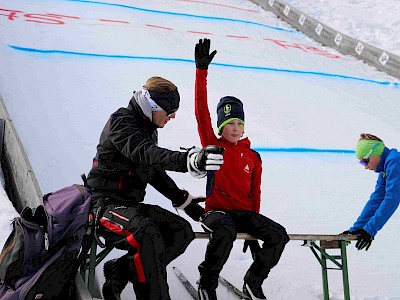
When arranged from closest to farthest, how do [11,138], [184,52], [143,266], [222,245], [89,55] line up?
[143,266] < [222,245] < [11,138] < [89,55] < [184,52]

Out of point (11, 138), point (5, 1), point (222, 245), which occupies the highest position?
point (222, 245)

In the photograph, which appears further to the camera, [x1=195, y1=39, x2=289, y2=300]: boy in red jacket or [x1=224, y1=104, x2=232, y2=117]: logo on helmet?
[x1=224, y1=104, x2=232, y2=117]: logo on helmet

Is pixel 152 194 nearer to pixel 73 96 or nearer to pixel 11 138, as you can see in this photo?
pixel 11 138

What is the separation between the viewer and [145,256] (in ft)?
8.98

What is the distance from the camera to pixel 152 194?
496 centimetres

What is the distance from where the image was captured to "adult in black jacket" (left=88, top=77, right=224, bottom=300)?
2736mm

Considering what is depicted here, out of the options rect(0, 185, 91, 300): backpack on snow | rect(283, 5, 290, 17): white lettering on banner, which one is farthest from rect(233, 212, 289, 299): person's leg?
rect(283, 5, 290, 17): white lettering on banner

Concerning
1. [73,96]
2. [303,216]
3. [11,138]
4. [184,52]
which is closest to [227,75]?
[184,52]

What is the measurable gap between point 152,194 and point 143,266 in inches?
88.0

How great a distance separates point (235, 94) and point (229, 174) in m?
4.45

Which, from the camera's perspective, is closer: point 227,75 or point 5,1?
point 227,75

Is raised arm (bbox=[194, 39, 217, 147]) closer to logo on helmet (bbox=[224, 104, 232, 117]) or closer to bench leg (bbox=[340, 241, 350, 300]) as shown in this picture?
logo on helmet (bbox=[224, 104, 232, 117])

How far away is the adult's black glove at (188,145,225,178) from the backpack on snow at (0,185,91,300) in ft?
1.88

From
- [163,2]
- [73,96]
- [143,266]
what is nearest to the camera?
[143,266]
